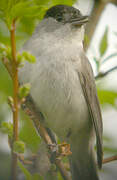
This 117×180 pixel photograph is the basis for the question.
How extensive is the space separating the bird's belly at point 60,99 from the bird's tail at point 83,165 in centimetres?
54

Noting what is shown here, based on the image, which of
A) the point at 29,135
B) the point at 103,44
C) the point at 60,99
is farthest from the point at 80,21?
the point at 29,135

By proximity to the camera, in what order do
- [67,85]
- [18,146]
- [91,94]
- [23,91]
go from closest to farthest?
[23,91] → [18,146] → [67,85] → [91,94]

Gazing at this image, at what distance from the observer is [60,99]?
2756mm

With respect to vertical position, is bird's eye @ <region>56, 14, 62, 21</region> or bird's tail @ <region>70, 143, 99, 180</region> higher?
bird's eye @ <region>56, 14, 62, 21</region>

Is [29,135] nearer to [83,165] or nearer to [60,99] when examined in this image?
[60,99]

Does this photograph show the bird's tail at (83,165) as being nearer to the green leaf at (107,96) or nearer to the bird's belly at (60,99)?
the bird's belly at (60,99)

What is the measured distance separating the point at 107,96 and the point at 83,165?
100 cm

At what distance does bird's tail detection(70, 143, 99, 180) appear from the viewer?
330 centimetres

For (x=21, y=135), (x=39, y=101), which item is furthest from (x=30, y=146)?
(x=39, y=101)

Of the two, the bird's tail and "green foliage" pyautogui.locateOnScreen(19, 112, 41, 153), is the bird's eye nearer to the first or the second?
"green foliage" pyautogui.locateOnScreen(19, 112, 41, 153)

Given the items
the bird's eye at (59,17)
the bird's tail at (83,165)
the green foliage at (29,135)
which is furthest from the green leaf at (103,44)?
the bird's tail at (83,165)

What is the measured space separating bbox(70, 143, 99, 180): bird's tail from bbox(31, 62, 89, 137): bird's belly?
21.1 inches

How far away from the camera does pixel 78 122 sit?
308cm

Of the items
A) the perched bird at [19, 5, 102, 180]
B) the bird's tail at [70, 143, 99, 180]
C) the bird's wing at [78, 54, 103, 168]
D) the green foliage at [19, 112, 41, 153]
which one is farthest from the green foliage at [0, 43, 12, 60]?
the bird's tail at [70, 143, 99, 180]
